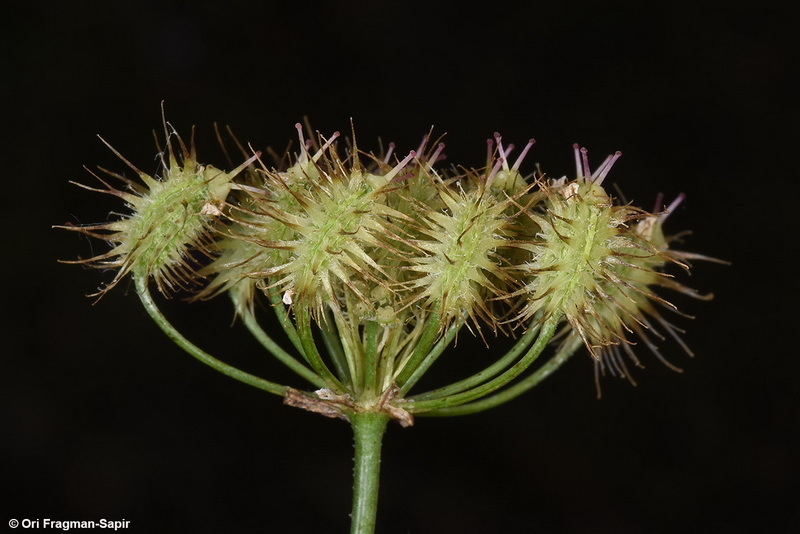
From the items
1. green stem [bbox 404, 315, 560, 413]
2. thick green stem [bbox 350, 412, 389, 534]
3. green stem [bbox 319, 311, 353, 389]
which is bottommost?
thick green stem [bbox 350, 412, 389, 534]

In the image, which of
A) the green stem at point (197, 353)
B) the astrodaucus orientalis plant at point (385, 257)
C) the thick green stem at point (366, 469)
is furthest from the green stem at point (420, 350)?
the green stem at point (197, 353)

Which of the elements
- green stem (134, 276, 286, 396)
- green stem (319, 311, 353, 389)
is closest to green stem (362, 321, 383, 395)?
green stem (319, 311, 353, 389)

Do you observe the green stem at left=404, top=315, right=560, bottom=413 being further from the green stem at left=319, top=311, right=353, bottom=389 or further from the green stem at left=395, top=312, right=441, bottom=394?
the green stem at left=319, top=311, right=353, bottom=389

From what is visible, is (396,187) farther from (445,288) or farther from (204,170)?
(204,170)

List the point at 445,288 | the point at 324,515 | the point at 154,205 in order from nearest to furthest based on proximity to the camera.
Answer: the point at 445,288 < the point at 154,205 < the point at 324,515

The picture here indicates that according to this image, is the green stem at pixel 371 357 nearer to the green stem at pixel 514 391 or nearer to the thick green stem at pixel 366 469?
the thick green stem at pixel 366 469

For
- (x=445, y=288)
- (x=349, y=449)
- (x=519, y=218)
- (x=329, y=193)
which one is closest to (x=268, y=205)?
(x=329, y=193)

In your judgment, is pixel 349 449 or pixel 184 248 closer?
pixel 184 248

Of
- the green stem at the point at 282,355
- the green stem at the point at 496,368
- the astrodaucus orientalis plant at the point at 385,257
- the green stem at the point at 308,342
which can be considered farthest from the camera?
the green stem at the point at 282,355

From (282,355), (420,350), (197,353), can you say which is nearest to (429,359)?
(420,350)
